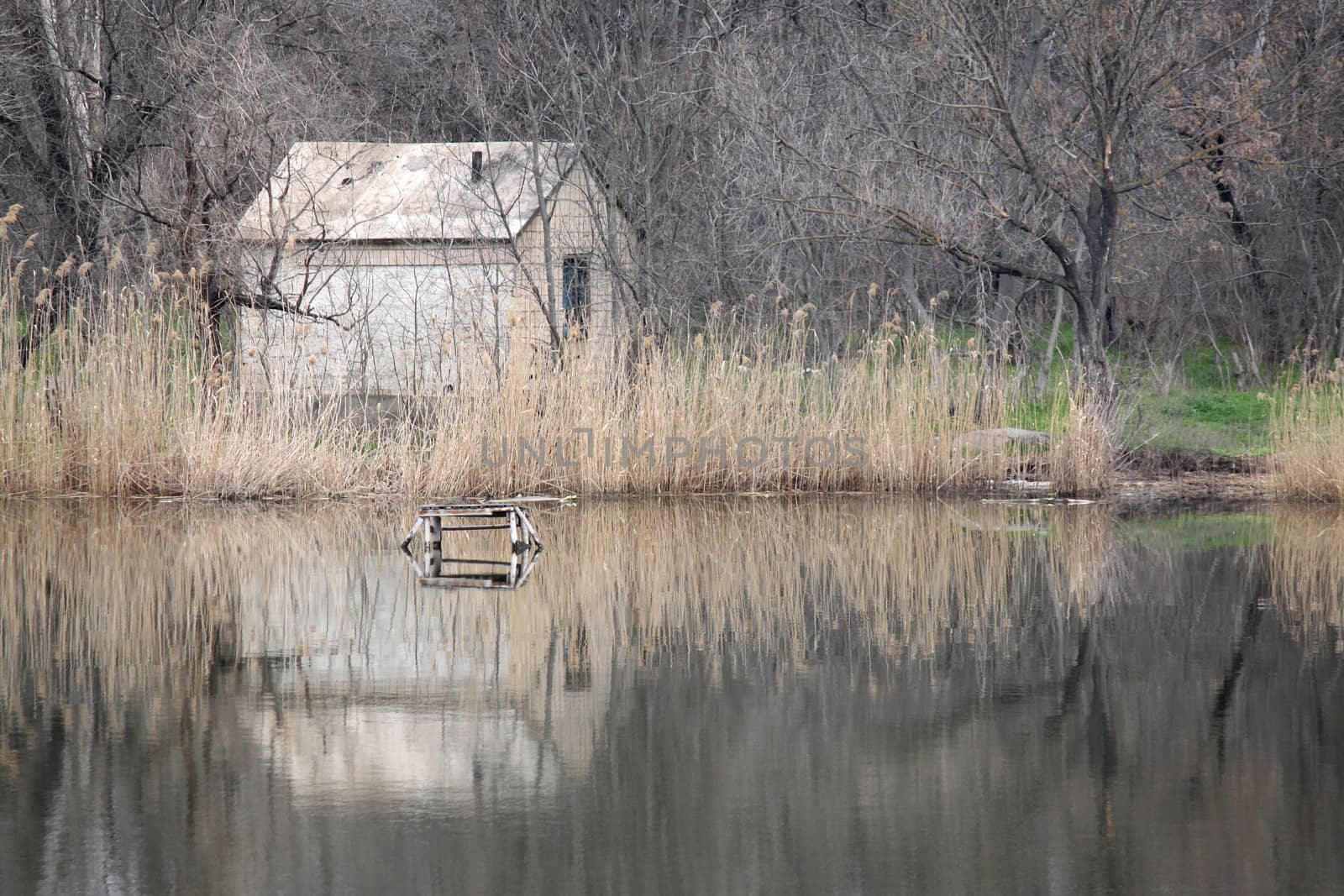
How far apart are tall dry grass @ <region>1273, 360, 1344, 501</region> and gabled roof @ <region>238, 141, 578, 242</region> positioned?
390 inches

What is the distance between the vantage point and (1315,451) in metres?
12.9

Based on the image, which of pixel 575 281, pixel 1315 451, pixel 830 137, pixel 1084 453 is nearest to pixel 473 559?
pixel 1084 453

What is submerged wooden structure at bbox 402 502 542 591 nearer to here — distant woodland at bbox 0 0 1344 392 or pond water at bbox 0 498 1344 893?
pond water at bbox 0 498 1344 893

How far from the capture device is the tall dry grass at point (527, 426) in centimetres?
1252

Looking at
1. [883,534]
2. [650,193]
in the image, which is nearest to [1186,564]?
[883,534]

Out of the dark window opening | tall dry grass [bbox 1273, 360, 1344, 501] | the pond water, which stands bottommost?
the pond water

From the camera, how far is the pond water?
4.12 m

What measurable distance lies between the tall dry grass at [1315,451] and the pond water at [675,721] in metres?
2.93

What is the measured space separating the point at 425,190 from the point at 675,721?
16968 mm

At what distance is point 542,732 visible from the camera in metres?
5.46

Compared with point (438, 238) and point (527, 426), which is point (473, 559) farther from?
point (438, 238)

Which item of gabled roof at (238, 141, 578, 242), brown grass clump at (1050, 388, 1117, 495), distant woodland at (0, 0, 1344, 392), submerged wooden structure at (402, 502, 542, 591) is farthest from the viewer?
gabled roof at (238, 141, 578, 242)

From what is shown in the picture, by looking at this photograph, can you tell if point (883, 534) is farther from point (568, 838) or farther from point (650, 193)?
point (650, 193)

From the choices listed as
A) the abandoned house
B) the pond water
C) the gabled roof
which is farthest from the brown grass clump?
the gabled roof
